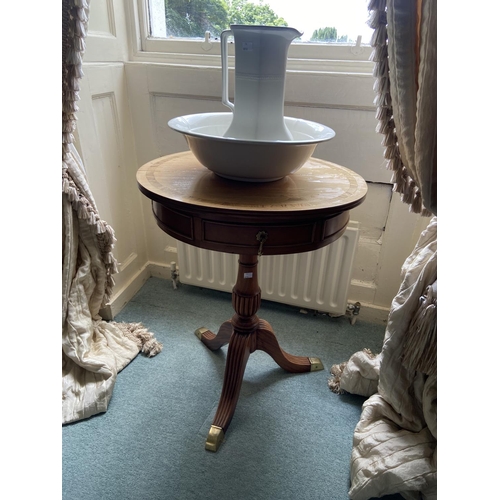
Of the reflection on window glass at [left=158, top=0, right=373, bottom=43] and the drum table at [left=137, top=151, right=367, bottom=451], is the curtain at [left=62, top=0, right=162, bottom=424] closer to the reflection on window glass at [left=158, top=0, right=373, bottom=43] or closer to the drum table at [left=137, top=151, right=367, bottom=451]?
the drum table at [left=137, top=151, right=367, bottom=451]

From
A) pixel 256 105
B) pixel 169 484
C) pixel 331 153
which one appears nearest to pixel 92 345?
pixel 169 484

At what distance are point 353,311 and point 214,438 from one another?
760mm

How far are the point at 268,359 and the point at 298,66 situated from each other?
1051 millimetres

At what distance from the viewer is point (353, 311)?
149 centimetres

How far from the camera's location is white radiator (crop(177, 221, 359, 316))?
1337 millimetres

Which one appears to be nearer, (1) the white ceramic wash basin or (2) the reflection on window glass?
(1) the white ceramic wash basin

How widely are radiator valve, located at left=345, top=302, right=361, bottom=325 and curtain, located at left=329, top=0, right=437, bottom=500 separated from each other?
491 millimetres

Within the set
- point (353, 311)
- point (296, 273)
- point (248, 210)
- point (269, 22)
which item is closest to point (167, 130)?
point (269, 22)

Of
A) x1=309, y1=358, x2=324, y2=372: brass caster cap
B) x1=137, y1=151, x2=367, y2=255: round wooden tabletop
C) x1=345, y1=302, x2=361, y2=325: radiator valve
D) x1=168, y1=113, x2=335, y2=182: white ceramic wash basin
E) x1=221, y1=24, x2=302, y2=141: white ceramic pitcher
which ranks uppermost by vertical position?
x1=221, y1=24, x2=302, y2=141: white ceramic pitcher

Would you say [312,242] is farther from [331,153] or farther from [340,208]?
[331,153]

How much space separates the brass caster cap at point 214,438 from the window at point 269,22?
1192mm

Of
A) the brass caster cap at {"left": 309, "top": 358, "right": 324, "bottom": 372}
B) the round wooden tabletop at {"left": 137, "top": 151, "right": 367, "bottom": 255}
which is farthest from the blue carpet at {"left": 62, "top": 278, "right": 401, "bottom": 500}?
the round wooden tabletop at {"left": 137, "top": 151, "right": 367, "bottom": 255}

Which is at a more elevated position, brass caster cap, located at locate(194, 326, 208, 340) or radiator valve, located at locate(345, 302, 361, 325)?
radiator valve, located at locate(345, 302, 361, 325)

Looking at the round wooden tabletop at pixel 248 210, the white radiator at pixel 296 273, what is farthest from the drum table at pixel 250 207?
the white radiator at pixel 296 273
